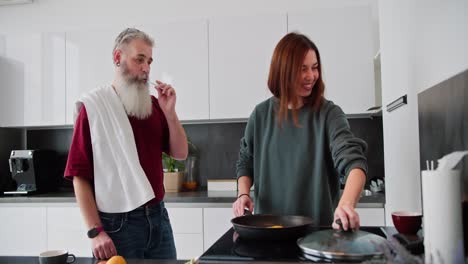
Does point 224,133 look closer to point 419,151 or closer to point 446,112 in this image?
point 419,151

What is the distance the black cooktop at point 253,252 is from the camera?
0.85m

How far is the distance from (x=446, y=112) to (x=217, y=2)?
2359 millimetres

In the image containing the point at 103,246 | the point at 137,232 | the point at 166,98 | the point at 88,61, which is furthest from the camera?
the point at 88,61

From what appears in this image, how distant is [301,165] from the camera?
4.41 ft

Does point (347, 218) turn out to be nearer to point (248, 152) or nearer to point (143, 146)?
point (248, 152)

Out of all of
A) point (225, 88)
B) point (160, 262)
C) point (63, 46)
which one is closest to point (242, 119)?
point (225, 88)

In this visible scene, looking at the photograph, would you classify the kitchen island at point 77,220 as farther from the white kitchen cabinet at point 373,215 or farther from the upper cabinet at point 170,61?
the upper cabinet at point 170,61

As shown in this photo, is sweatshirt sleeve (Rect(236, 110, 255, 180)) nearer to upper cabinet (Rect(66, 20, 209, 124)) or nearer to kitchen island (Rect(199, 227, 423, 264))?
kitchen island (Rect(199, 227, 423, 264))

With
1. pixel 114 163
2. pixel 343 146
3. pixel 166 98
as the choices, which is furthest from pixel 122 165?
pixel 343 146

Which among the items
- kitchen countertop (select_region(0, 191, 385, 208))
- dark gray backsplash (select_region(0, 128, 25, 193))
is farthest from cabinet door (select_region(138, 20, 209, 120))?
dark gray backsplash (select_region(0, 128, 25, 193))

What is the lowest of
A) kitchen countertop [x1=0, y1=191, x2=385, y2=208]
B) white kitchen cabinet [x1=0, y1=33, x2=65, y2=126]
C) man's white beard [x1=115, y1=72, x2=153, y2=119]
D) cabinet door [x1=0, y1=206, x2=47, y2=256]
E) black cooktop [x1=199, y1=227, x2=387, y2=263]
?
cabinet door [x1=0, y1=206, x2=47, y2=256]

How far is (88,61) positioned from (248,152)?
6.01 feet

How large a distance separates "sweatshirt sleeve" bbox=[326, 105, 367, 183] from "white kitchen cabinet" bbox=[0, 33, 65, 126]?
2.24m

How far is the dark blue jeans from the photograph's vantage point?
141cm
